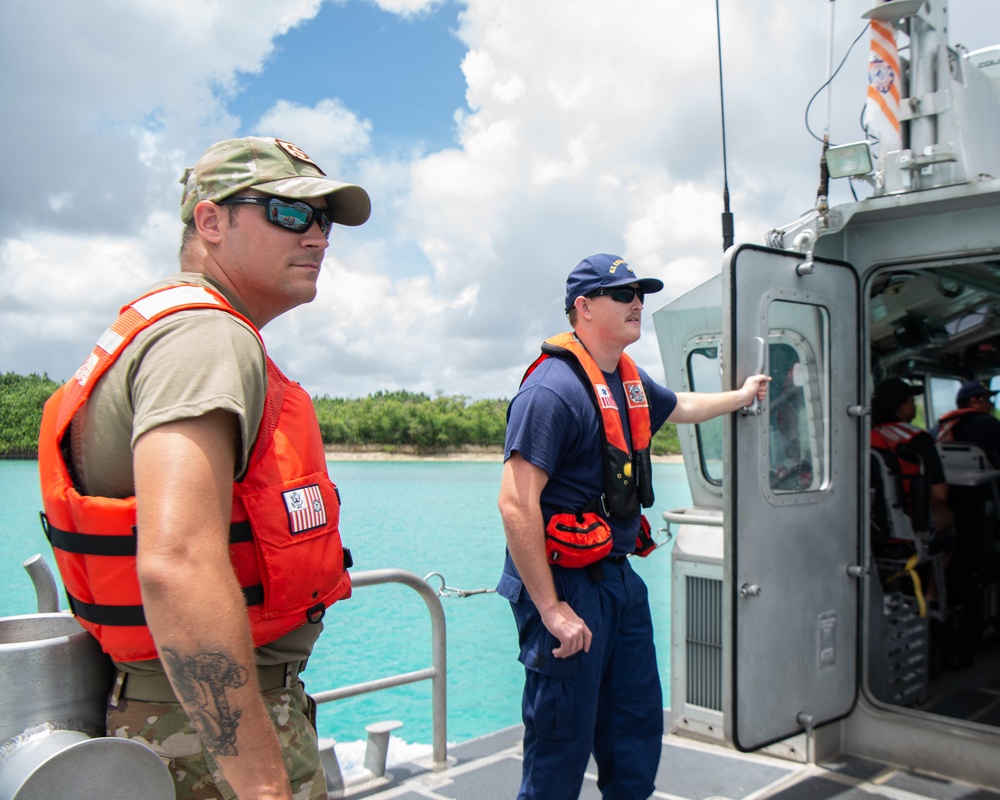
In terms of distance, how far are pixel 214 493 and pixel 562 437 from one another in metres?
1.63

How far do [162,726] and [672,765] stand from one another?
3037mm

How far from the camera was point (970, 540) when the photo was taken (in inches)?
221

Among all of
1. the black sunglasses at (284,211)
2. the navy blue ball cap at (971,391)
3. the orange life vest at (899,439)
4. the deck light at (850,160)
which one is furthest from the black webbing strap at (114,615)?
the navy blue ball cap at (971,391)

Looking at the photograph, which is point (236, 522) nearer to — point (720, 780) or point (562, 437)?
point (562, 437)

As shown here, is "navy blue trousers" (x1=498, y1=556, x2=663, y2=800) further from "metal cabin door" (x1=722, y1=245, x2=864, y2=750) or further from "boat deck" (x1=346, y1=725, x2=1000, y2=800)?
"boat deck" (x1=346, y1=725, x2=1000, y2=800)

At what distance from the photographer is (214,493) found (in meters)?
1.13

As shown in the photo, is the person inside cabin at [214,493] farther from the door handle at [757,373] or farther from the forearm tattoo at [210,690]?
the door handle at [757,373]

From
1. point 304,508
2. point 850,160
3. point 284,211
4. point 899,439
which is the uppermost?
point 850,160

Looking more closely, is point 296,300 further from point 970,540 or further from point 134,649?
point 970,540

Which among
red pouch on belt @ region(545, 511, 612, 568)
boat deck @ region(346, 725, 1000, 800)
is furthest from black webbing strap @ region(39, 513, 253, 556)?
boat deck @ region(346, 725, 1000, 800)

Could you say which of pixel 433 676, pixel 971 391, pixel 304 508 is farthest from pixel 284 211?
pixel 971 391

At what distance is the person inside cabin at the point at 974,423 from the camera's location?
628cm

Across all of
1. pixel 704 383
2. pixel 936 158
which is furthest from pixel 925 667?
pixel 936 158

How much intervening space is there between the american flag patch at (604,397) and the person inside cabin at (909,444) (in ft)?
8.66
